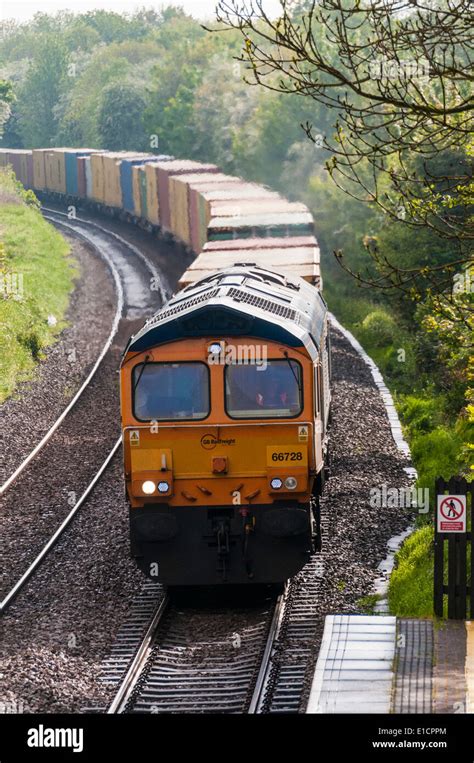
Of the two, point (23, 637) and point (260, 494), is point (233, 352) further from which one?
point (23, 637)

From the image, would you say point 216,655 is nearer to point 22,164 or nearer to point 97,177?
point 97,177

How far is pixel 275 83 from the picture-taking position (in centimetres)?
5775

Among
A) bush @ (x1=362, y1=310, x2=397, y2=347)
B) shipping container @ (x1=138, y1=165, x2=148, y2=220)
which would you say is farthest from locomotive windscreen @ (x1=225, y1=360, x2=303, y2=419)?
shipping container @ (x1=138, y1=165, x2=148, y2=220)

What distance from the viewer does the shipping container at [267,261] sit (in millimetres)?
18470

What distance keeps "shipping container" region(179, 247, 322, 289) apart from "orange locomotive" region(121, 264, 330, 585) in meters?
4.86

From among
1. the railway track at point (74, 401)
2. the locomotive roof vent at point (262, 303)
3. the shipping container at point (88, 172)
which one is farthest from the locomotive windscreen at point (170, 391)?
the shipping container at point (88, 172)

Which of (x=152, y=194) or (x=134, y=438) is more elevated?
(x=152, y=194)

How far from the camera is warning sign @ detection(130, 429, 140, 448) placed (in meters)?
12.0

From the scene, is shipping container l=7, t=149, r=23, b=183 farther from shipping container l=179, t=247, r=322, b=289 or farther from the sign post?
the sign post

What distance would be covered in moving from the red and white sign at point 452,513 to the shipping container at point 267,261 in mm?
6367

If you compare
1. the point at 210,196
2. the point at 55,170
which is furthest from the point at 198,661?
the point at 55,170

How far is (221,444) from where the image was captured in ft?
39.4

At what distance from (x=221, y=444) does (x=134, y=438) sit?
916 millimetres
